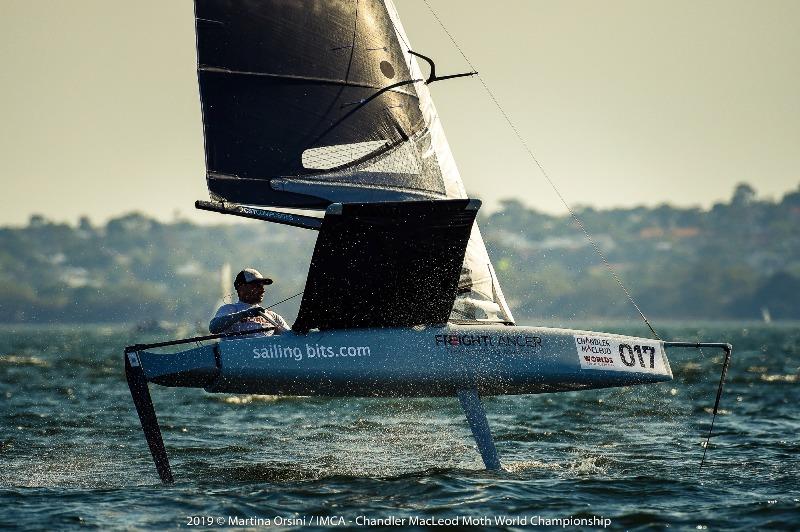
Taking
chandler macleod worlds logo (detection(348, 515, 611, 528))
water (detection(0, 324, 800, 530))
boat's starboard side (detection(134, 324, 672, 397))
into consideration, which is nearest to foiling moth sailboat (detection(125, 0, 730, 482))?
boat's starboard side (detection(134, 324, 672, 397))

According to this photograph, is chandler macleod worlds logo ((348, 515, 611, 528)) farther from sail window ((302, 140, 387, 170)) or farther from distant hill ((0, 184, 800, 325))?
distant hill ((0, 184, 800, 325))

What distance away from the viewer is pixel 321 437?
13.8 metres

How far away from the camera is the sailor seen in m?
10.4

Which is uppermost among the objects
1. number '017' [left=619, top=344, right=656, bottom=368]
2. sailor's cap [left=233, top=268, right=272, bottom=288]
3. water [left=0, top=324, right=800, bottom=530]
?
Result: sailor's cap [left=233, top=268, right=272, bottom=288]

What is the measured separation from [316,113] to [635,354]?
348cm

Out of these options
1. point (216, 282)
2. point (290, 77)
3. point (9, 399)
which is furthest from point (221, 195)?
point (216, 282)

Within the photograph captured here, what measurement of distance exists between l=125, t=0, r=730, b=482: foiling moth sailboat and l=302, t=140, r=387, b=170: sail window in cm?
1

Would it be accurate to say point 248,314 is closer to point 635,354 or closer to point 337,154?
point 337,154

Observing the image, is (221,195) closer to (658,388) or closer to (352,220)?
(352,220)

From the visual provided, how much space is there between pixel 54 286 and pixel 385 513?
579 ft

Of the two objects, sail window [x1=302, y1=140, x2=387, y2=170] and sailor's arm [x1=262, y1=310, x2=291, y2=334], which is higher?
sail window [x1=302, y1=140, x2=387, y2=170]

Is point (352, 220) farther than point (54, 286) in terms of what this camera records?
No

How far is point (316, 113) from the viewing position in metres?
11.6

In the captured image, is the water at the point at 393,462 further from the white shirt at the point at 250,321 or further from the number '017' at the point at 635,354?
the white shirt at the point at 250,321
